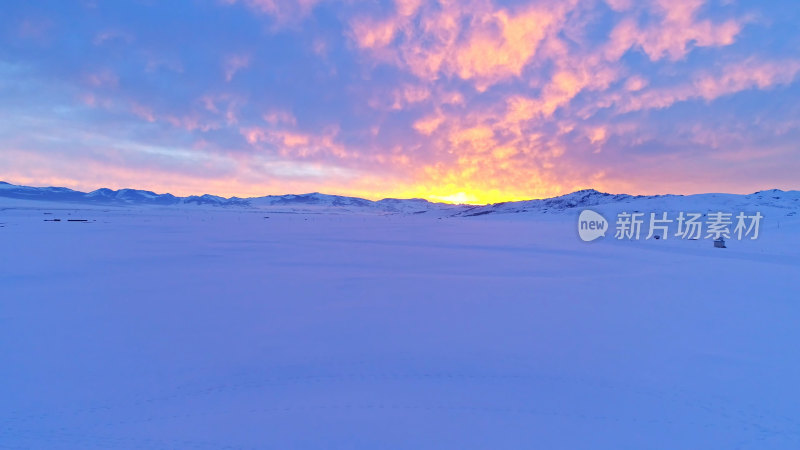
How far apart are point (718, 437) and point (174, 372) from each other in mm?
4912

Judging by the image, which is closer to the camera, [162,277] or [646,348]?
[646,348]

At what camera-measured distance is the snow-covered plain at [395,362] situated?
112 inches

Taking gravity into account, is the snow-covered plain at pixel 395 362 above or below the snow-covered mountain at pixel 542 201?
below

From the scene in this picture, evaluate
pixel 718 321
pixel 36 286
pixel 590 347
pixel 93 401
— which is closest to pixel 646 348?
pixel 590 347

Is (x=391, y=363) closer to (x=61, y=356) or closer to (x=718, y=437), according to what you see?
(x=718, y=437)

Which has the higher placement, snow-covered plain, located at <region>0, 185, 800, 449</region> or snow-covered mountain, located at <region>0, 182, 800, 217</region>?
snow-covered mountain, located at <region>0, 182, 800, 217</region>

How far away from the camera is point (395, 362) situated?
389 cm

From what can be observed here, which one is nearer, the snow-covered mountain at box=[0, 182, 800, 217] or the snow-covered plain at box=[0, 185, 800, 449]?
the snow-covered plain at box=[0, 185, 800, 449]

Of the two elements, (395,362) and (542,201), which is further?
(542,201)

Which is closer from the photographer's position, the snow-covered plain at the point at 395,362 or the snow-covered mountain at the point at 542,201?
the snow-covered plain at the point at 395,362

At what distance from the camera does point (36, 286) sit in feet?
22.5

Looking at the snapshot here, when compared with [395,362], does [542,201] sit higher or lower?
higher

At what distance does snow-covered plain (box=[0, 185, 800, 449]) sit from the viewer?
112 inches

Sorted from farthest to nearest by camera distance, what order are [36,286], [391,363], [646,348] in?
[36,286] → [646,348] → [391,363]
